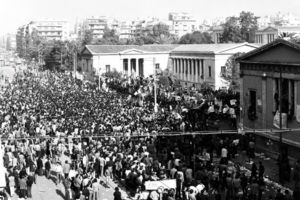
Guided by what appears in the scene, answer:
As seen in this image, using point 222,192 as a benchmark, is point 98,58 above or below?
above

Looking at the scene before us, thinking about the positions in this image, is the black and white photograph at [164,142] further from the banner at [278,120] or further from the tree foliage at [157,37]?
the tree foliage at [157,37]

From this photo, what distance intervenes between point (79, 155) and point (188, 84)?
157ft

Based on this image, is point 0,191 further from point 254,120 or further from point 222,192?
point 254,120

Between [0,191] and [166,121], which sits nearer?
[0,191]

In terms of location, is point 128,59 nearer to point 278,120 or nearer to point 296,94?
point 278,120

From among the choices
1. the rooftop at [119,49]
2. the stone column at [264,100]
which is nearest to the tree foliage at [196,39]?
the rooftop at [119,49]

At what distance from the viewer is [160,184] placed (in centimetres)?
1922

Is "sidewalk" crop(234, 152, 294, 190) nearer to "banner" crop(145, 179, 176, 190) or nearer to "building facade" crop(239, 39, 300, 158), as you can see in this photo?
"building facade" crop(239, 39, 300, 158)

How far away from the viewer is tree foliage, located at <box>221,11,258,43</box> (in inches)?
4117

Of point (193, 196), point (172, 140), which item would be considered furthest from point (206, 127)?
point (193, 196)

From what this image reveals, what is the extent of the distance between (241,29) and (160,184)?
90177 mm

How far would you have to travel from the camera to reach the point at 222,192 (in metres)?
21.5

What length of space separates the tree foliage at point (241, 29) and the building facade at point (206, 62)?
2774 cm

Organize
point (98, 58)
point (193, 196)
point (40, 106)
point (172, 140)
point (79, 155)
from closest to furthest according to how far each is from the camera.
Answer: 1. point (193, 196)
2. point (79, 155)
3. point (172, 140)
4. point (40, 106)
5. point (98, 58)
